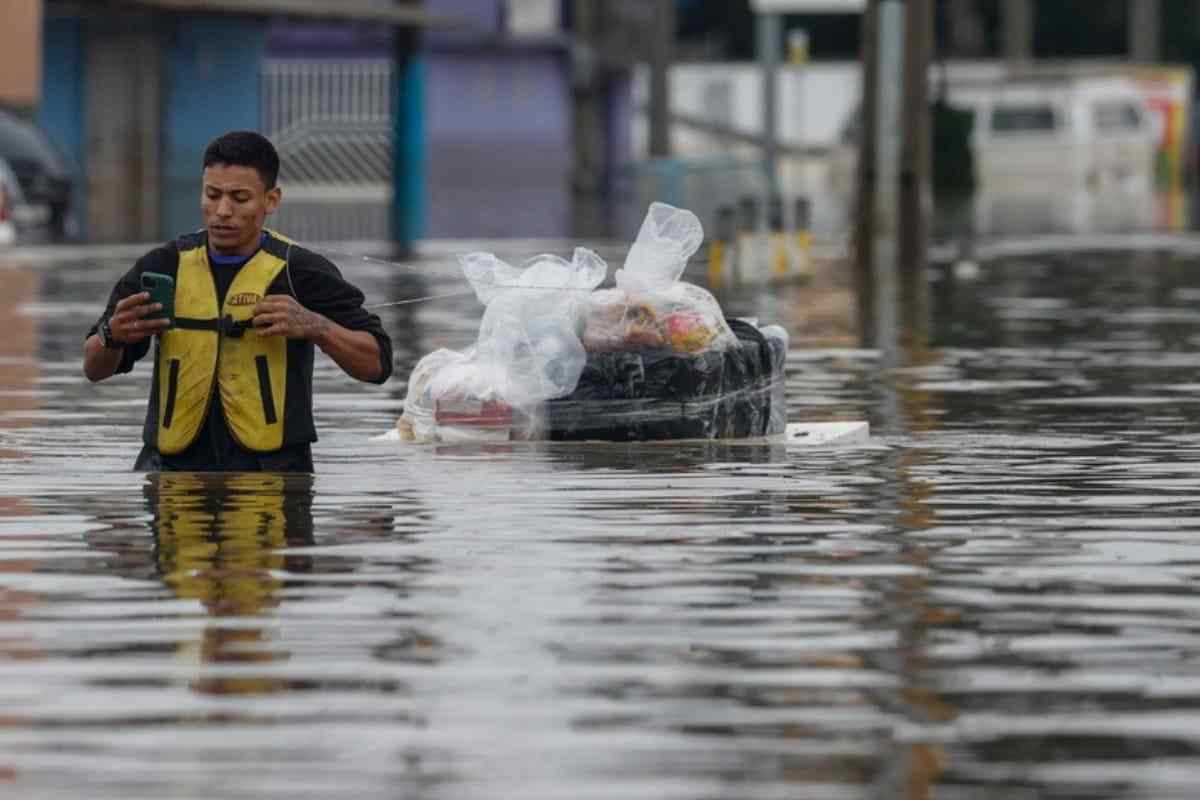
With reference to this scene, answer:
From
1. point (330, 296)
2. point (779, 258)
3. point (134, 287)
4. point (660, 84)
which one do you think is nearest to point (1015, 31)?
point (660, 84)

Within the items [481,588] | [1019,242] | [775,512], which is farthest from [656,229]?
[1019,242]

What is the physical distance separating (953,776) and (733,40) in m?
85.8

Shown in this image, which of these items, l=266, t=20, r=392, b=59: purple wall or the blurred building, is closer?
the blurred building

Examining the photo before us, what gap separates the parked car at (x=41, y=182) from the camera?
40938 millimetres

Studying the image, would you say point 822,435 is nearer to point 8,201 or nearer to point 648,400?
point 648,400

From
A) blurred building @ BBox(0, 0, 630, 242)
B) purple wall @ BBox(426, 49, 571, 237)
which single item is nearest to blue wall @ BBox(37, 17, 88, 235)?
blurred building @ BBox(0, 0, 630, 242)

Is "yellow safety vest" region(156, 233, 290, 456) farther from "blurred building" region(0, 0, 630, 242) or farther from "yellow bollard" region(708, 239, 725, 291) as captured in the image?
"blurred building" region(0, 0, 630, 242)

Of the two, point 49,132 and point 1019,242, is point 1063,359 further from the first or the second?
point 49,132

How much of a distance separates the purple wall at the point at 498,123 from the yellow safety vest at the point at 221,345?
48.4 m

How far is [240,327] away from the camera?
10.5m

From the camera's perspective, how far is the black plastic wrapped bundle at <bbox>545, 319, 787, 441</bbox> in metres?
13.2

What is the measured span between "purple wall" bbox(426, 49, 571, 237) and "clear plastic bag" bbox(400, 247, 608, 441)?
150ft

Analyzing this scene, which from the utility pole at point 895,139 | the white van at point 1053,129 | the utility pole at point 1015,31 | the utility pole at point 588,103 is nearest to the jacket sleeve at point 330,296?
the utility pole at point 895,139

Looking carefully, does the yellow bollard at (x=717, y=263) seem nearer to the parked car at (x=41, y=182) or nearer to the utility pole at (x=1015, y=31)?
the parked car at (x=41, y=182)
